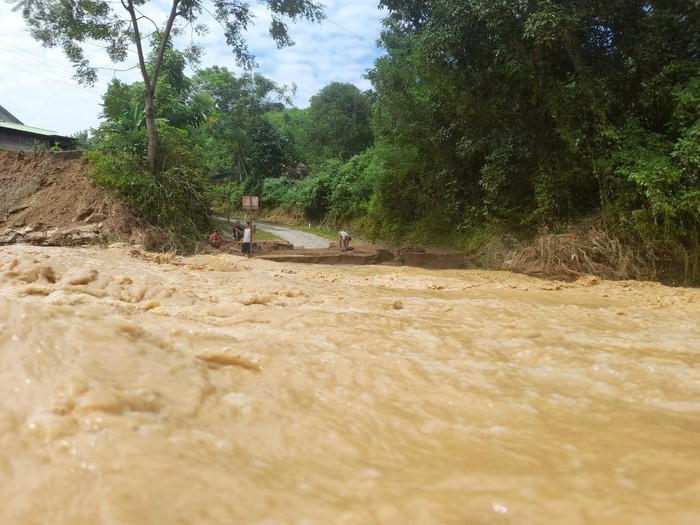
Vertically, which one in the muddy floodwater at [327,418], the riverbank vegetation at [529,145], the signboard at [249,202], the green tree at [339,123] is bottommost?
the muddy floodwater at [327,418]

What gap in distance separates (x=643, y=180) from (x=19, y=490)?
799cm

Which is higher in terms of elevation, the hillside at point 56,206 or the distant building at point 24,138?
the distant building at point 24,138

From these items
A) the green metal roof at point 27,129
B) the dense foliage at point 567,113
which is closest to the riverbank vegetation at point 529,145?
the dense foliage at point 567,113

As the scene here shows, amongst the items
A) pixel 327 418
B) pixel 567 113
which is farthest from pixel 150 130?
pixel 327 418

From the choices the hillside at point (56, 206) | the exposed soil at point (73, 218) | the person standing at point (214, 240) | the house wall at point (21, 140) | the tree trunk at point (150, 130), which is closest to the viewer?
the exposed soil at point (73, 218)

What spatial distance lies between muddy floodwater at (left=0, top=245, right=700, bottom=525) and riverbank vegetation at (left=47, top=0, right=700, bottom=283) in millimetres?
4570

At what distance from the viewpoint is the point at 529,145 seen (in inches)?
379

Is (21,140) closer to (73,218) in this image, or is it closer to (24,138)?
(24,138)

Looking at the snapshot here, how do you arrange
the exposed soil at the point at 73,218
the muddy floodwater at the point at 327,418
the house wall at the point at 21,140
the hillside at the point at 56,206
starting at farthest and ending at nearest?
1. the house wall at the point at 21,140
2. the hillside at the point at 56,206
3. the exposed soil at the point at 73,218
4. the muddy floodwater at the point at 327,418

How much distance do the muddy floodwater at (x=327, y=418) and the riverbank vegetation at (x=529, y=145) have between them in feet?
15.0

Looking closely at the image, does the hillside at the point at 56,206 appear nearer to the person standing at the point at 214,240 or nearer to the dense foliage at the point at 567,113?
the person standing at the point at 214,240

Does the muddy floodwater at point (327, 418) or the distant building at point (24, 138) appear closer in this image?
the muddy floodwater at point (327, 418)

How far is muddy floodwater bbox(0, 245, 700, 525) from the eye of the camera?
1349mm

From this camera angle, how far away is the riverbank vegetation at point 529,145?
7547 mm
